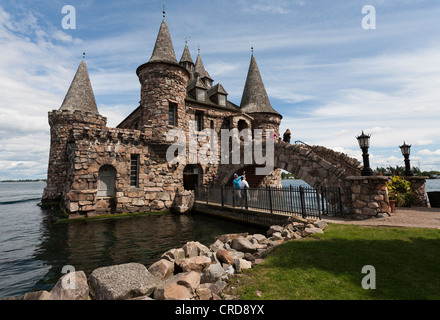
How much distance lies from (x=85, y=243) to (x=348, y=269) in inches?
355

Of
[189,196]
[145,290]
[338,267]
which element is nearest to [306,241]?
[338,267]

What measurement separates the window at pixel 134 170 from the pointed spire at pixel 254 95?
11517 mm

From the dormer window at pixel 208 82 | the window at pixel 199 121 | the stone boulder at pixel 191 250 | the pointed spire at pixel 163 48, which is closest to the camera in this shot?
the stone boulder at pixel 191 250

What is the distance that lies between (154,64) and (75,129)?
695 cm

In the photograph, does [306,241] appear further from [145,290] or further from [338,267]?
[145,290]

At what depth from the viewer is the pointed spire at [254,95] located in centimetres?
2127

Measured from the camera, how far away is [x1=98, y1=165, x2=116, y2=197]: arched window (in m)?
14.1

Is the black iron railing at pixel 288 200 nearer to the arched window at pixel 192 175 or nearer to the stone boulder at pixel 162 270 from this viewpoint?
the arched window at pixel 192 175

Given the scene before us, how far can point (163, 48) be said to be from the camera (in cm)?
1658

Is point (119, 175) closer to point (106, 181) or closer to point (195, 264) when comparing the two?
point (106, 181)

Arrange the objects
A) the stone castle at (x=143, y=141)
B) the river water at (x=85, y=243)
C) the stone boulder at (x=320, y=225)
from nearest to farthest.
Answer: the river water at (x=85, y=243), the stone boulder at (x=320, y=225), the stone castle at (x=143, y=141)

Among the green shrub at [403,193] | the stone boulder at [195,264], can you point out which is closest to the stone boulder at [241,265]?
the stone boulder at [195,264]

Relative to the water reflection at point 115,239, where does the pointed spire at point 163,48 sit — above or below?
above
